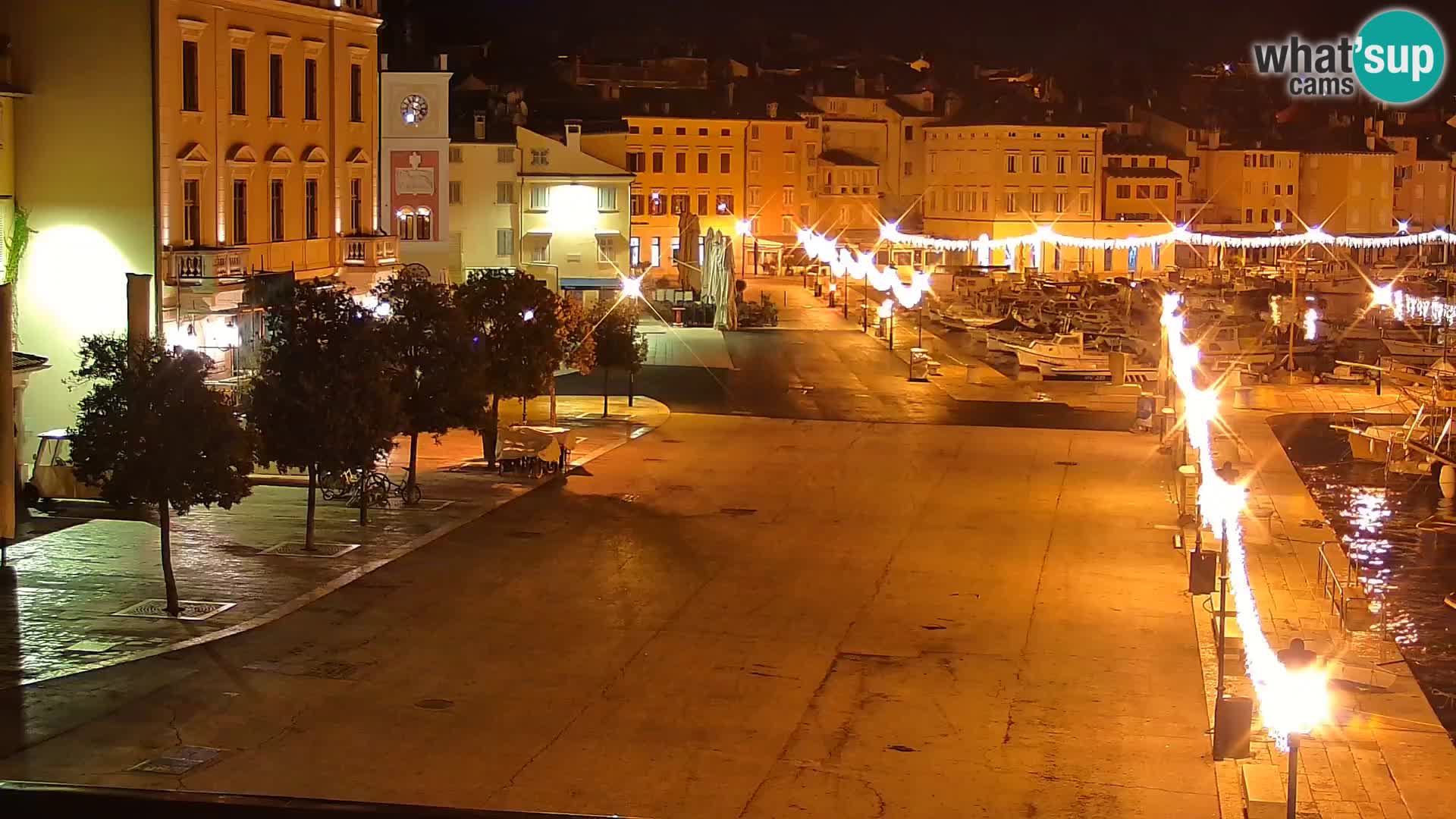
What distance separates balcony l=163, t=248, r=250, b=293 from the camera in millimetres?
35000

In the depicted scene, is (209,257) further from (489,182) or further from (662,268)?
(662,268)

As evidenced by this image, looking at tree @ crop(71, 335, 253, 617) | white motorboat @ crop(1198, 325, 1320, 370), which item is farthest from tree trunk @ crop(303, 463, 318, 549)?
white motorboat @ crop(1198, 325, 1320, 370)

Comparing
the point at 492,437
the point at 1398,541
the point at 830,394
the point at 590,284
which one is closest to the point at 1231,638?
the point at 1398,541

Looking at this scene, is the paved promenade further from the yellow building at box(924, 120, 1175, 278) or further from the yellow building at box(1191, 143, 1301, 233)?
the yellow building at box(1191, 143, 1301, 233)

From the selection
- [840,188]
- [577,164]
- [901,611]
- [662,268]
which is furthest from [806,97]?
[901,611]

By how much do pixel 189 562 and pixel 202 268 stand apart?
37.5 feet

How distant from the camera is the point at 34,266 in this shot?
3444 cm

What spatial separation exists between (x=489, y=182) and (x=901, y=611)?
2083 inches

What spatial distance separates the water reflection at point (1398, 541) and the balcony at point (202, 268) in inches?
818

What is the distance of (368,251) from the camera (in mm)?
43438

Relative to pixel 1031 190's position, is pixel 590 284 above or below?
below

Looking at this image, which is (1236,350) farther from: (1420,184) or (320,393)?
(1420,184)

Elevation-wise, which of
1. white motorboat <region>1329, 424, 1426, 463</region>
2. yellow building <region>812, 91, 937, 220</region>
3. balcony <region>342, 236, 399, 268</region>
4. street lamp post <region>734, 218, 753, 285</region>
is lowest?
white motorboat <region>1329, 424, 1426, 463</region>

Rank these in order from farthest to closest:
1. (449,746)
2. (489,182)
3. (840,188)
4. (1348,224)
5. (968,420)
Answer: (1348,224) → (840,188) → (489,182) → (968,420) → (449,746)
